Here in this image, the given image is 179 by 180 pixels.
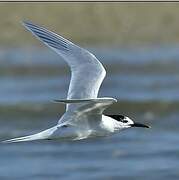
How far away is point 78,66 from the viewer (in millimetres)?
11289

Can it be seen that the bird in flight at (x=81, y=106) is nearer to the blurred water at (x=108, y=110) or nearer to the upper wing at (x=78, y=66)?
the upper wing at (x=78, y=66)

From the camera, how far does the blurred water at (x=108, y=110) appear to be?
15.4 metres

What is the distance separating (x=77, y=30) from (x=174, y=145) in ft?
50.8

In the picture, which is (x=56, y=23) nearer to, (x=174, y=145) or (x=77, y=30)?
(x=77, y=30)

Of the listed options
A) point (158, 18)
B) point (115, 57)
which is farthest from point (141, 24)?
point (115, 57)

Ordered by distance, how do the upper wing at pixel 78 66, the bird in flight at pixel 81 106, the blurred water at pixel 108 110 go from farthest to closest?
the blurred water at pixel 108 110
the upper wing at pixel 78 66
the bird in flight at pixel 81 106

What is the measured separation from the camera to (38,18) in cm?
3203

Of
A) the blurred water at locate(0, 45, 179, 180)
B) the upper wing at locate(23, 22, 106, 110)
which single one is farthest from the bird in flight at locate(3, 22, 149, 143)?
the blurred water at locate(0, 45, 179, 180)

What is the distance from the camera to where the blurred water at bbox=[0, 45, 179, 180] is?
15383 millimetres

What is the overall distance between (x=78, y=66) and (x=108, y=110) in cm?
835

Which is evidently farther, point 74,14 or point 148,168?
point 74,14

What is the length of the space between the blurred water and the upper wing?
382 cm

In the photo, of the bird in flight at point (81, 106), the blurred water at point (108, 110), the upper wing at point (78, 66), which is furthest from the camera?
the blurred water at point (108, 110)

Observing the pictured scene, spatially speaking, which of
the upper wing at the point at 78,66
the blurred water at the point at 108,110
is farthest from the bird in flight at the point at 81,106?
the blurred water at the point at 108,110
